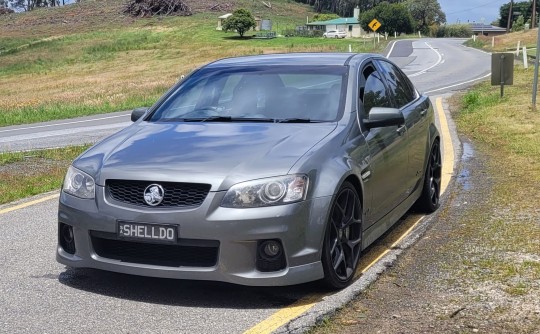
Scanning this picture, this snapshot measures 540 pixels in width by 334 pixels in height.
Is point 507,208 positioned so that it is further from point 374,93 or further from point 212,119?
point 212,119

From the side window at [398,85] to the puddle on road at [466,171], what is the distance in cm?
170

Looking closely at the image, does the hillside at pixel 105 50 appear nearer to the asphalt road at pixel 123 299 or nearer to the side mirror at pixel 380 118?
the asphalt road at pixel 123 299

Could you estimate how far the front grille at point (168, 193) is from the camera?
4.56 metres

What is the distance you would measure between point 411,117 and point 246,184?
2.86 meters

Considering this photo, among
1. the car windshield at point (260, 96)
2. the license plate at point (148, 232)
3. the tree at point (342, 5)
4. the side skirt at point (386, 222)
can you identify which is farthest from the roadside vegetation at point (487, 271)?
the tree at point (342, 5)

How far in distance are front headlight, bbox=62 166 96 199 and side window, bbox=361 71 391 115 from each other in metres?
2.22

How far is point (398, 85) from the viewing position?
23.5 ft

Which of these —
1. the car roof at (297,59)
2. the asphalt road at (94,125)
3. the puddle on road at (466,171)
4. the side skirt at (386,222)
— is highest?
the car roof at (297,59)

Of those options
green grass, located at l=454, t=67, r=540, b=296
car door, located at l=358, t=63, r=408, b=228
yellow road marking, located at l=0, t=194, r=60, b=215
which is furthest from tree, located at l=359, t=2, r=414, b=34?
car door, located at l=358, t=63, r=408, b=228

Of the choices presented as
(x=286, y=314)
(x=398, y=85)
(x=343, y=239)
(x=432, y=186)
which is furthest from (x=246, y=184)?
(x=432, y=186)

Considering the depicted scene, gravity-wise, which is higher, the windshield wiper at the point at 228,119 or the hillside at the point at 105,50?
the windshield wiper at the point at 228,119

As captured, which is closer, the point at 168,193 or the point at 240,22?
the point at 168,193

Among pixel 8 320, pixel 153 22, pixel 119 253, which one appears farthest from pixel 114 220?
pixel 153 22

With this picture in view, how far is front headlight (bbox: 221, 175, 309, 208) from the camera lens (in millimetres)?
4516
